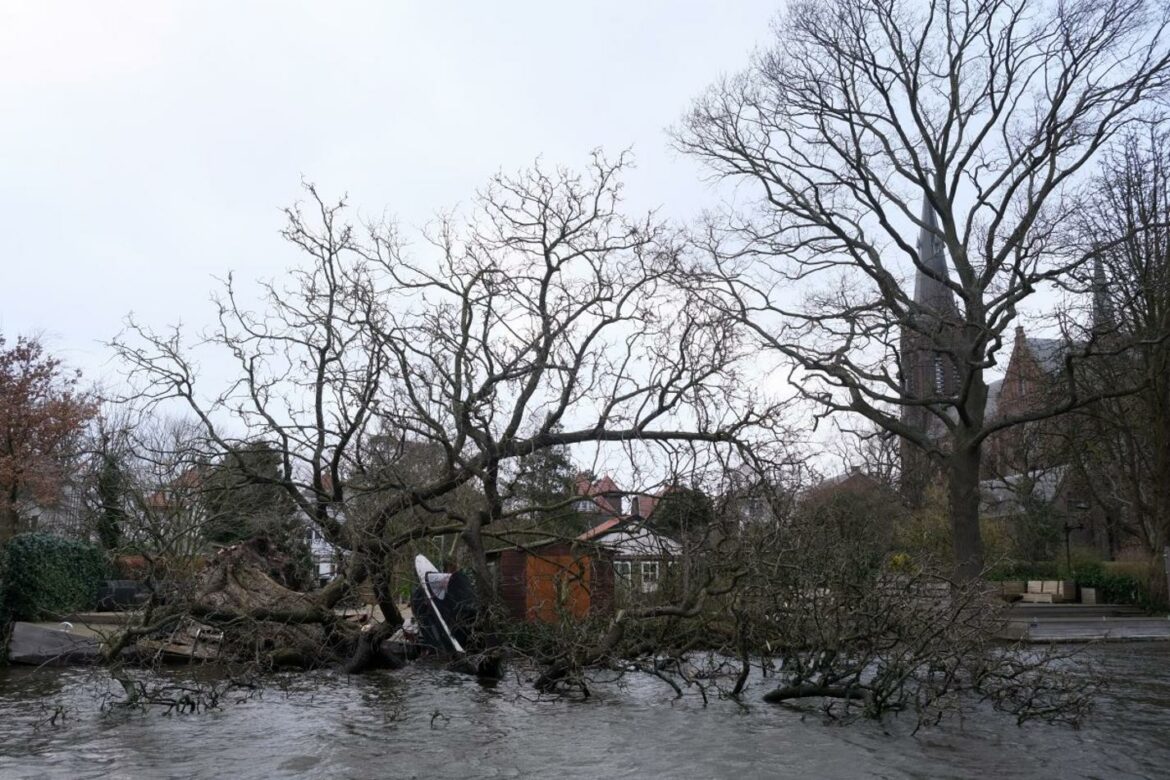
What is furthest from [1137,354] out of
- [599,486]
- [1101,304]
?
[599,486]

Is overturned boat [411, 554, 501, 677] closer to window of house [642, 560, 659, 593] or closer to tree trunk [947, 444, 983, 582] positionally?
window of house [642, 560, 659, 593]

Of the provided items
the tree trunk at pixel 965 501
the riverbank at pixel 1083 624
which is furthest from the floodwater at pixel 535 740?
the tree trunk at pixel 965 501

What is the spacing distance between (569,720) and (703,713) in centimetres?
168

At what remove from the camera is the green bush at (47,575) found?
19797 millimetres

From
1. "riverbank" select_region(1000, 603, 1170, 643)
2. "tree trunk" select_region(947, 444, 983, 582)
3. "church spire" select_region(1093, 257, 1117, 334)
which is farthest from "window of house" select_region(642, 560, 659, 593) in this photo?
"church spire" select_region(1093, 257, 1117, 334)

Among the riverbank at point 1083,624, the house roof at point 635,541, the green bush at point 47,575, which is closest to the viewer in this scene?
the house roof at point 635,541

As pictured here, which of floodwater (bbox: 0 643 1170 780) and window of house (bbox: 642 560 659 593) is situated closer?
floodwater (bbox: 0 643 1170 780)

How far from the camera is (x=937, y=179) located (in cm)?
2577

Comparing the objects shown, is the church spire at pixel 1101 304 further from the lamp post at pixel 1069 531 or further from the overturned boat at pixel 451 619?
the overturned boat at pixel 451 619

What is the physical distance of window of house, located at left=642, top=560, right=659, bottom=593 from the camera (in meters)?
15.8

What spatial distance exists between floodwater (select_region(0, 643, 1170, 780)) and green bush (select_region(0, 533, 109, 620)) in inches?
197

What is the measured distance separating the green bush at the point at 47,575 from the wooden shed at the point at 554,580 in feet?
26.2

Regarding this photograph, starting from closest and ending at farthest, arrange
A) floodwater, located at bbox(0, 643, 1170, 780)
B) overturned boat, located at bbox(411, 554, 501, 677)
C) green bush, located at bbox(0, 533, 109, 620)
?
floodwater, located at bbox(0, 643, 1170, 780), overturned boat, located at bbox(411, 554, 501, 677), green bush, located at bbox(0, 533, 109, 620)

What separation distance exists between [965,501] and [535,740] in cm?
1528
